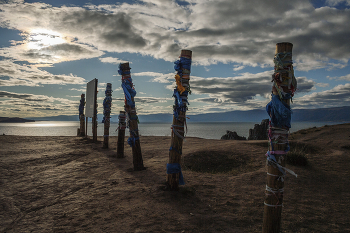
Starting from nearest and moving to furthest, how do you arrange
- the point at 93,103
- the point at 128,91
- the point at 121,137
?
the point at 128,91 → the point at 121,137 → the point at 93,103

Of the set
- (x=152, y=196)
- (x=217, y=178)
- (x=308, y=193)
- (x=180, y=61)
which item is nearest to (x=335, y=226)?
(x=308, y=193)

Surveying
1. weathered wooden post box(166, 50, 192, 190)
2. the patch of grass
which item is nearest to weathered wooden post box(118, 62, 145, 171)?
the patch of grass

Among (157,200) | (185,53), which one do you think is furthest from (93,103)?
(157,200)

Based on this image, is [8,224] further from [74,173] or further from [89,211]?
[74,173]

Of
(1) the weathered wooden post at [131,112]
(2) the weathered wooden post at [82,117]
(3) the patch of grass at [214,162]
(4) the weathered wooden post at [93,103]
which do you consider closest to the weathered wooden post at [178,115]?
(1) the weathered wooden post at [131,112]

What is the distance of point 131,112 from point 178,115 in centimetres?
303

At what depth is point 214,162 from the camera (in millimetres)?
9430

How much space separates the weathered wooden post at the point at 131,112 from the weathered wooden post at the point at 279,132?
549cm

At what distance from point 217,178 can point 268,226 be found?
3.63 meters

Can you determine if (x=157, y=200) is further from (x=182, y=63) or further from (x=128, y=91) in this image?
(x=128, y=91)

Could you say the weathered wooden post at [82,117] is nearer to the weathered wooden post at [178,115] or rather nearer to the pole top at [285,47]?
the weathered wooden post at [178,115]

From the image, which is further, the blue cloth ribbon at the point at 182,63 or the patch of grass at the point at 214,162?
the patch of grass at the point at 214,162

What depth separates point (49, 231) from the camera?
3.72 metres

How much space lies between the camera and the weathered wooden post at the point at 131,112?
25.7ft
